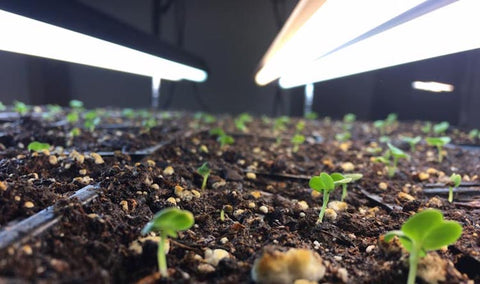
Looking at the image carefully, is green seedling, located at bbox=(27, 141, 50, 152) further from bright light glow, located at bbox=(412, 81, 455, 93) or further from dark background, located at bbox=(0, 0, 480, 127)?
dark background, located at bbox=(0, 0, 480, 127)

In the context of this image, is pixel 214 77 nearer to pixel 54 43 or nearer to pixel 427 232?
pixel 54 43

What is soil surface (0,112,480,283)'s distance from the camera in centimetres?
57

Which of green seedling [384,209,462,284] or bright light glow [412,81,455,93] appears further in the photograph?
bright light glow [412,81,455,93]

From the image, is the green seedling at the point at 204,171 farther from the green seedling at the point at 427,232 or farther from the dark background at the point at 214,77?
the dark background at the point at 214,77

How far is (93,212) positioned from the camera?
720mm

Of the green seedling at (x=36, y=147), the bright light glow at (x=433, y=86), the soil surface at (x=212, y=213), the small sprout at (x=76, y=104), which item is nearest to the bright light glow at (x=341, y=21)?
the soil surface at (x=212, y=213)

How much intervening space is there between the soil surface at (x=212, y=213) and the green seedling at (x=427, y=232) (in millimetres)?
84

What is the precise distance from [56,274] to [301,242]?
1.52 ft

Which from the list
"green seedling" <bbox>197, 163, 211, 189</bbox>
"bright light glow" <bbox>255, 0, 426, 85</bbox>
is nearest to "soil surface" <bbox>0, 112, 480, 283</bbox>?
"green seedling" <bbox>197, 163, 211, 189</bbox>

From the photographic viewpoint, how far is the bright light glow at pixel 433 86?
2562 mm

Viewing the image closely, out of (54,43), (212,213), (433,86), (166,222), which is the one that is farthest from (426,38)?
(433,86)

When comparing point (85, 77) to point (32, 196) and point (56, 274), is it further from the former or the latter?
point (56, 274)

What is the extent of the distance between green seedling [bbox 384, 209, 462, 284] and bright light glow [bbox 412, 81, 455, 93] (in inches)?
89.8

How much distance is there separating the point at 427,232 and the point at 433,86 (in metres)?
2.45
